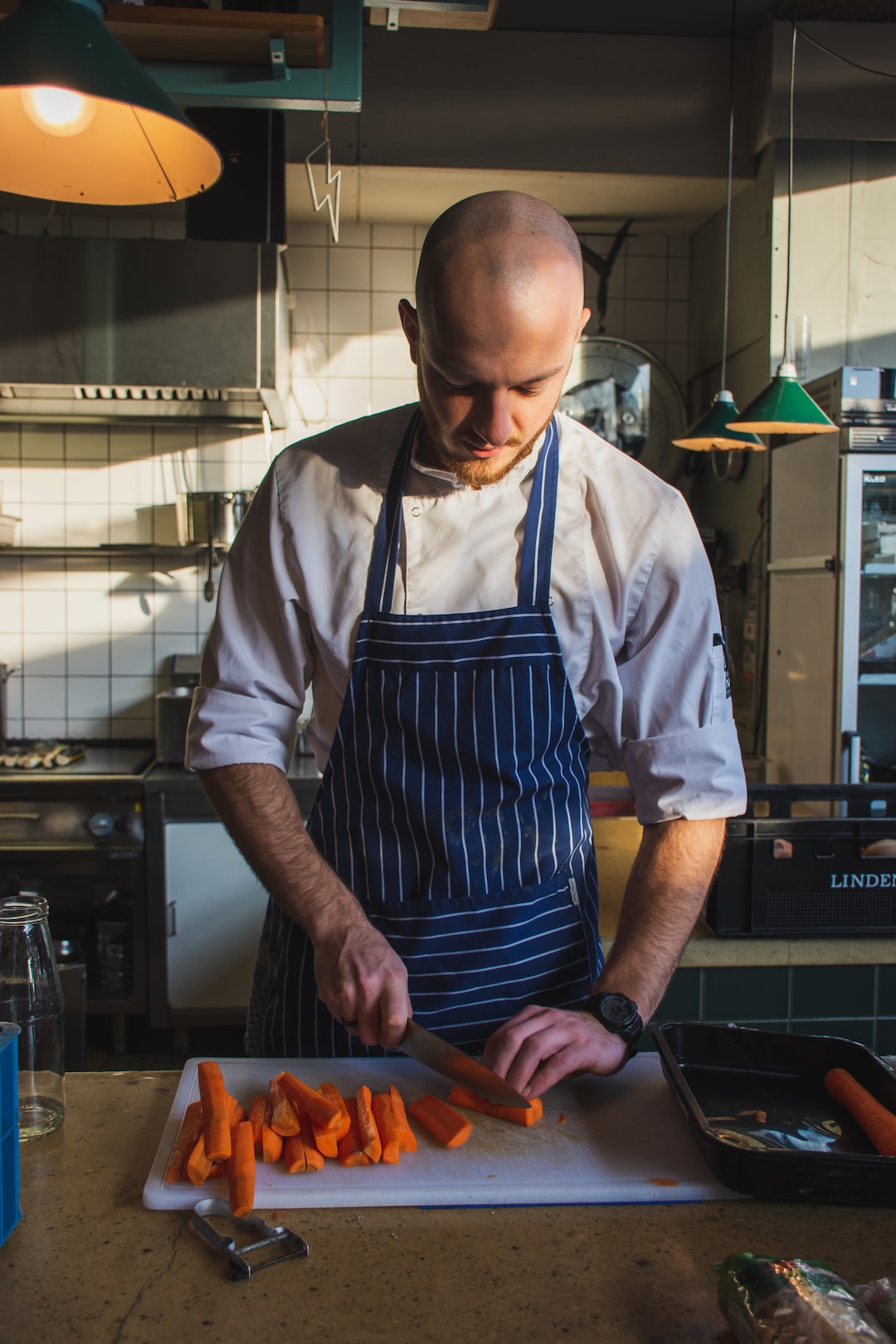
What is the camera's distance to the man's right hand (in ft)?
3.63

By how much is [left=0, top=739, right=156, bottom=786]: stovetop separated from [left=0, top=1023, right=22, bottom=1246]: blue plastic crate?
2427mm

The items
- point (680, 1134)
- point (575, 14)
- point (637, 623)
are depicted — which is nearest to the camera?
point (680, 1134)

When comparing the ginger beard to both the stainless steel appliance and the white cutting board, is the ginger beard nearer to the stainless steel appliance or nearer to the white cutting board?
the white cutting board

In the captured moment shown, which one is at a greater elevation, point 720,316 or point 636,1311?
point 720,316

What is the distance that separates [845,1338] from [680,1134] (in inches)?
14.7

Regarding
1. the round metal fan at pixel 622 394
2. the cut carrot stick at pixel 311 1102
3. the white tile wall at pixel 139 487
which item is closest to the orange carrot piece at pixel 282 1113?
the cut carrot stick at pixel 311 1102

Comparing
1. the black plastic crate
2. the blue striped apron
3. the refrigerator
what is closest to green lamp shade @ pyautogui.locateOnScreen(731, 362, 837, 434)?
the refrigerator

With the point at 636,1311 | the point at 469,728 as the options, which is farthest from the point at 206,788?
the point at 636,1311

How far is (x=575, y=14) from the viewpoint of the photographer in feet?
11.0

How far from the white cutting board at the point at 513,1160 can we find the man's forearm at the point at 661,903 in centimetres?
12

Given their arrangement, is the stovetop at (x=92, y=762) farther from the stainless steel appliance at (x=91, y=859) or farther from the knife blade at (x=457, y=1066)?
the knife blade at (x=457, y=1066)

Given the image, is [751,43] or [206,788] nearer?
[206,788]

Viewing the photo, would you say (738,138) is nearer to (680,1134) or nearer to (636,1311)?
(680,1134)

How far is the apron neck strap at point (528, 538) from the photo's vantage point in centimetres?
136
